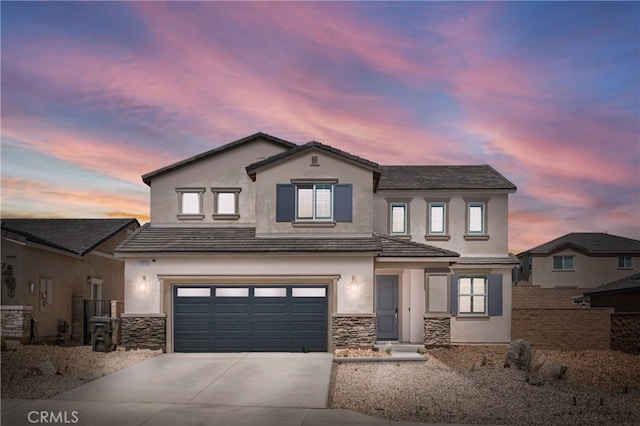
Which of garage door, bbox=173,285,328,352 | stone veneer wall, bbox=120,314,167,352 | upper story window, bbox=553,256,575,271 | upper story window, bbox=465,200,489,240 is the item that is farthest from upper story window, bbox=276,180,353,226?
upper story window, bbox=553,256,575,271

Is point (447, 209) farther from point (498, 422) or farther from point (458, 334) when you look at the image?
point (498, 422)

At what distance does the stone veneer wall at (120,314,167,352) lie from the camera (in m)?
22.3

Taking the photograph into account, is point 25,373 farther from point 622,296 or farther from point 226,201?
point 622,296

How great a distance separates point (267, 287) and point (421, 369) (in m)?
6.26

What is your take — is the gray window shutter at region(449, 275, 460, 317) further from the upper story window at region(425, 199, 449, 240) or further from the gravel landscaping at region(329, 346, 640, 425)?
the gravel landscaping at region(329, 346, 640, 425)

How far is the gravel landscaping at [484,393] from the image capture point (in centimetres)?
1345

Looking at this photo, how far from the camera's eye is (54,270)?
86.8 ft

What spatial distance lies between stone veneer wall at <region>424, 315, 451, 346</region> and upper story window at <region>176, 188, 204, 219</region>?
9.08 m

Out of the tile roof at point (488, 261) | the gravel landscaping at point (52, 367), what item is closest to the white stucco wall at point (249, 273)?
the gravel landscaping at point (52, 367)

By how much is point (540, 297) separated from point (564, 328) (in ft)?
43.5

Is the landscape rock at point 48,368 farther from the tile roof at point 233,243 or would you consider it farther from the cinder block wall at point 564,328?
the cinder block wall at point 564,328

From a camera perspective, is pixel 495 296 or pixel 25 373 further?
pixel 495 296

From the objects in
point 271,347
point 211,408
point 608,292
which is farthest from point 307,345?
point 608,292

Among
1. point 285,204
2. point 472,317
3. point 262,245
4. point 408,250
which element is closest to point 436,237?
point 472,317
